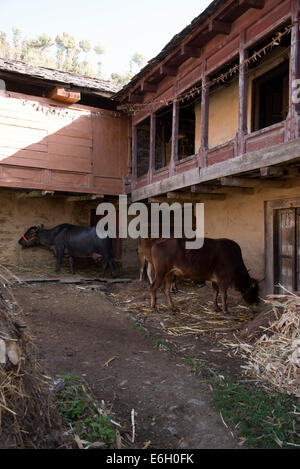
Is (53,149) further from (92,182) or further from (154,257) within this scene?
(154,257)

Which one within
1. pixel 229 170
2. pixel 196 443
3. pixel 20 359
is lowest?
pixel 196 443

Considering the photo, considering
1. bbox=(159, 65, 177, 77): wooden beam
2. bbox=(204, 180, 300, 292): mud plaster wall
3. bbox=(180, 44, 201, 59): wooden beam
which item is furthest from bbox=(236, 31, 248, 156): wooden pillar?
bbox=(159, 65, 177, 77): wooden beam

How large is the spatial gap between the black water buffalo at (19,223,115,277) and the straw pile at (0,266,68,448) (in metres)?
8.81

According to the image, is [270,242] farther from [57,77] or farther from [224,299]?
[57,77]

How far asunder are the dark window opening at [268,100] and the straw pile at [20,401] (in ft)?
23.4

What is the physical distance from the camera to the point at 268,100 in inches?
324

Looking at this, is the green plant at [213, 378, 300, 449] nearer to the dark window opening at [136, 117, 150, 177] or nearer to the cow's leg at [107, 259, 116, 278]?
the cow's leg at [107, 259, 116, 278]

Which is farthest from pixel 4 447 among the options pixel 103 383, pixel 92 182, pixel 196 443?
pixel 92 182

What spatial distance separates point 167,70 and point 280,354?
7166mm

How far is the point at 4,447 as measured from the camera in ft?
7.62

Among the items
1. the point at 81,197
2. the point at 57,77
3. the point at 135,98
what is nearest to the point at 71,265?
the point at 81,197

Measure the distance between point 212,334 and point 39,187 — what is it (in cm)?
657

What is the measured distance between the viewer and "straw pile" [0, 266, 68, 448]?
96.6 inches

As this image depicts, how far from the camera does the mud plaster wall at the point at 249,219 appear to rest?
7949 millimetres
